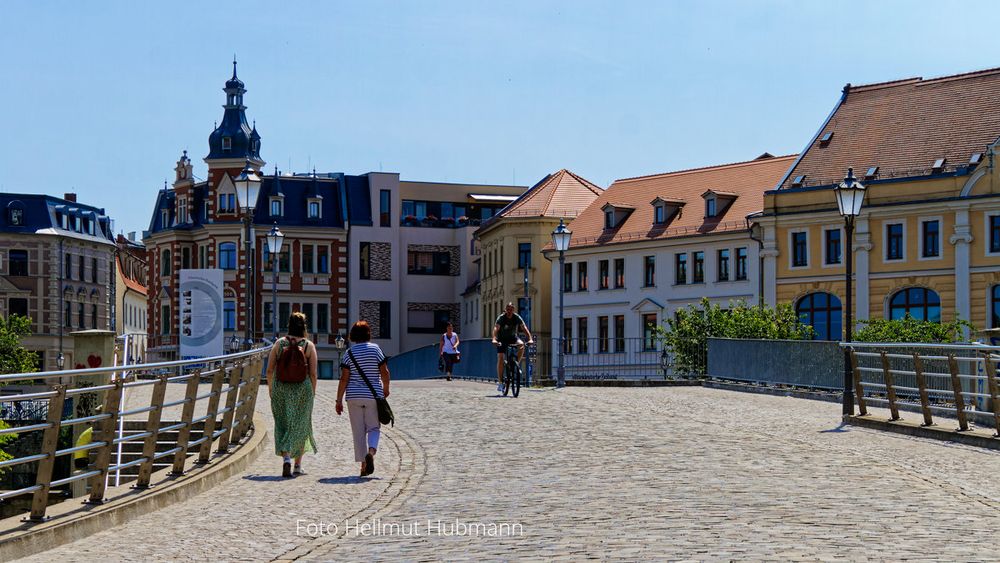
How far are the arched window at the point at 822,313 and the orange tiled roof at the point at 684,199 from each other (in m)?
6.85

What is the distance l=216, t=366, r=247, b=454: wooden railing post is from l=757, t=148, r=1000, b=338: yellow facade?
46.6 metres

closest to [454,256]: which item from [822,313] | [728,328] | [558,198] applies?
[558,198]

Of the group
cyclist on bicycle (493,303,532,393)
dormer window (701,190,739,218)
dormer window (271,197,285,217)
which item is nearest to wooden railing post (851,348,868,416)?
cyclist on bicycle (493,303,532,393)

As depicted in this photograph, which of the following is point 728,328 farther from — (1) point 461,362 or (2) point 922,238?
(2) point 922,238

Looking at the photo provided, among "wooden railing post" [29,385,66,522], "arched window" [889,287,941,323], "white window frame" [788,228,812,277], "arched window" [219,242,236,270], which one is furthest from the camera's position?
"arched window" [219,242,236,270]

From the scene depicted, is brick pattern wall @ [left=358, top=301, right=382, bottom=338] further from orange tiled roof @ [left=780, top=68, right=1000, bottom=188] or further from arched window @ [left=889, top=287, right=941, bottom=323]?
arched window @ [left=889, top=287, right=941, bottom=323]

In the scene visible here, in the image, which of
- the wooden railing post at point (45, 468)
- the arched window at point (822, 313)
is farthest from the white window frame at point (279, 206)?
the wooden railing post at point (45, 468)

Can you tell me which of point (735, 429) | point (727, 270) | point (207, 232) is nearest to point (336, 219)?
point (207, 232)

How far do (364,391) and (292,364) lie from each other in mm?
856

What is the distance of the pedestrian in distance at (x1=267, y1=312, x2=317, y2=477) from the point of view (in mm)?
18062

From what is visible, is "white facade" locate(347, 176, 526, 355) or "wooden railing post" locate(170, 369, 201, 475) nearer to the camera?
"wooden railing post" locate(170, 369, 201, 475)

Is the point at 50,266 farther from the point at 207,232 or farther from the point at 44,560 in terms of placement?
the point at 44,560

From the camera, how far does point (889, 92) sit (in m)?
73.4

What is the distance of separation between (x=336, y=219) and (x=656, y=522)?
89.3 m
